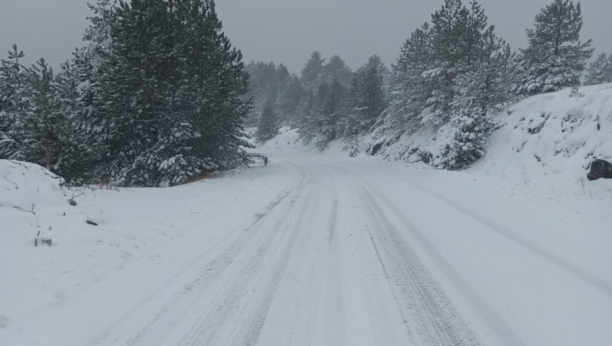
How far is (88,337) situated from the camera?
10.2 ft

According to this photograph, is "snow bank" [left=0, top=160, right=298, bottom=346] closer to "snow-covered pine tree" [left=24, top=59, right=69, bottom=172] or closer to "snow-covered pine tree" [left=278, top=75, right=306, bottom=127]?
"snow-covered pine tree" [left=24, top=59, right=69, bottom=172]

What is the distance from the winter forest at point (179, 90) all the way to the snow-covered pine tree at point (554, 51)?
90mm

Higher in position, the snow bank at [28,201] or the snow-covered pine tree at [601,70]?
the snow-covered pine tree at [601,70]

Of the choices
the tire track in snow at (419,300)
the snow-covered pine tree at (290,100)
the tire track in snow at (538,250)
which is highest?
the snow-covered pine tree at (290,100)

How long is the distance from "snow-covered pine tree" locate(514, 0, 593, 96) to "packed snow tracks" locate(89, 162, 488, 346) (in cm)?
2230

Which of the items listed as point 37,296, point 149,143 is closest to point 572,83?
point 149,143

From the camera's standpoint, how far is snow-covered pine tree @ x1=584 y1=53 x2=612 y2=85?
146 feet

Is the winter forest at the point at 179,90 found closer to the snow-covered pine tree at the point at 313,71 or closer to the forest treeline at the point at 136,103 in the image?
the forest treeline at the point at 136,103

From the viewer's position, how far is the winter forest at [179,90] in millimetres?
14570

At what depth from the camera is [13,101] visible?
1778 cm

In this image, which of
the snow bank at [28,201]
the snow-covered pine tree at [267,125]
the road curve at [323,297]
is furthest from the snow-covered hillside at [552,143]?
the snow-covered pine tree at [267,125]

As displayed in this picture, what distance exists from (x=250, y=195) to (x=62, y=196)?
5064mm

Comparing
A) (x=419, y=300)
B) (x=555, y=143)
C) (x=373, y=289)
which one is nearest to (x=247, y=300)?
(x=373, y=289)

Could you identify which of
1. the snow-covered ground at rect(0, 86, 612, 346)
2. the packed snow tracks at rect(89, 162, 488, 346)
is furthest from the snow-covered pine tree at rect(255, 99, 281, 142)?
the packed snow tracks at rect(89, 162, 488, 346)
